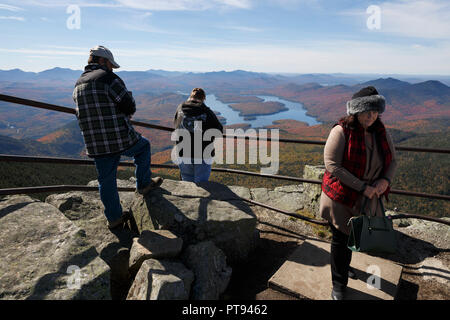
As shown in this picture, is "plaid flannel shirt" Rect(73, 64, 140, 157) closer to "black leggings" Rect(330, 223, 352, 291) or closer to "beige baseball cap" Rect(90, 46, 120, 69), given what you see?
"beige baseball cap" Rect(90, 46, 120, 69)

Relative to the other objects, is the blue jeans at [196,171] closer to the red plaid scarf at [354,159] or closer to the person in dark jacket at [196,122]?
the person in dark jacket at [196,122]

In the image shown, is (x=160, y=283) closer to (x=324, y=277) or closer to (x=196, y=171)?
(x=324, y=277)

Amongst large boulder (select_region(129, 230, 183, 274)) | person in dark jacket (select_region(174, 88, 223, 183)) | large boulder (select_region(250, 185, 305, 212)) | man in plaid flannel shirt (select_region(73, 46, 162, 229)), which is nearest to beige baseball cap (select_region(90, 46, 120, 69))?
man in plaid flannel shirt (select_region(73, 46, 162, 229))

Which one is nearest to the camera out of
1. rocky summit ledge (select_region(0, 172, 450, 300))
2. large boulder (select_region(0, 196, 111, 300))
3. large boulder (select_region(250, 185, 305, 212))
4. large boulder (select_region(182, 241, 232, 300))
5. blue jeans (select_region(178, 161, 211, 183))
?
large boulder (select_region(0, 196, 111, 300))

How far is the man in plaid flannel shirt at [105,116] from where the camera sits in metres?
2.67

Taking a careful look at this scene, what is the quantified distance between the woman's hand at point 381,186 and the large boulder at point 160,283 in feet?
5.69

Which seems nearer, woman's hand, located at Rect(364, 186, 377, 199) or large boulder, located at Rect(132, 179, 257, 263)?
woman's hand, located at Rect(364, 186, 377, 199)

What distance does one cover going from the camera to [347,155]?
2.22 m

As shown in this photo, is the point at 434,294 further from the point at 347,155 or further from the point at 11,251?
the point at 11,251

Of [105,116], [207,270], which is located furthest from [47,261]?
[105,116]

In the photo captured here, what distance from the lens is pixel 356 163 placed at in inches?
87.1

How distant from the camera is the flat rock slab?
2.60 meters

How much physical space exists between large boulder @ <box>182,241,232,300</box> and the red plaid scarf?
123 centimetres

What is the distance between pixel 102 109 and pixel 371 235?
271 centimetres
